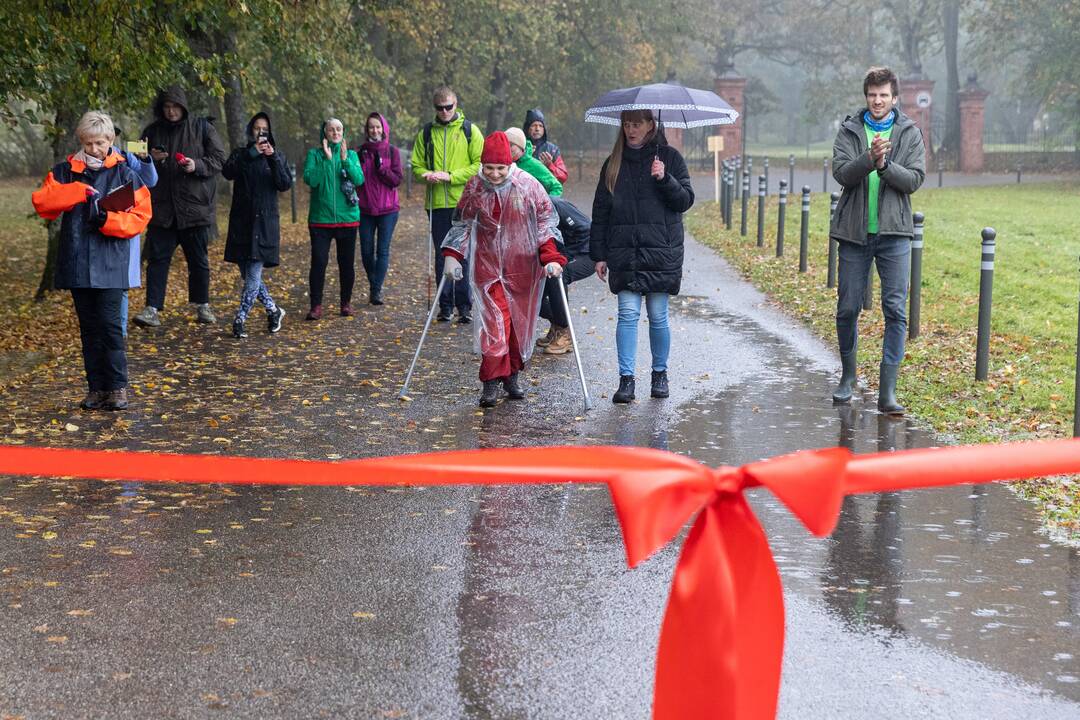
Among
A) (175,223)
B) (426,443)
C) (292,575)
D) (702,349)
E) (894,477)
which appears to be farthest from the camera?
(175,223)

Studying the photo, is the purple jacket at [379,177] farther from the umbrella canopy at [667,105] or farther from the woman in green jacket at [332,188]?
the umbrella canopy at [667,105]

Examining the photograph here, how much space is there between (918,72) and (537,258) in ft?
159

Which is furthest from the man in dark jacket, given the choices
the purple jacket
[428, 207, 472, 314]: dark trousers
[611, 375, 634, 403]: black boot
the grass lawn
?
the grass lawn

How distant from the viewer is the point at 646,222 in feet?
32.0

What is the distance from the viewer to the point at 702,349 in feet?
40.5

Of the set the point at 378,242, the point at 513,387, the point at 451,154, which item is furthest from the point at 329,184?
the point at 513,387

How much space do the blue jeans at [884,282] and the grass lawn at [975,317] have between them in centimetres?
52

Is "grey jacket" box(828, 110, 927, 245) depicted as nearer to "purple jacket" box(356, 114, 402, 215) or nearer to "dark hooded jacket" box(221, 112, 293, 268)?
"dark hooded jacket" box(221, 112, 293, 268)

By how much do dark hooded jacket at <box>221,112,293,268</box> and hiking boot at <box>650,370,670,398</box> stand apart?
444cm

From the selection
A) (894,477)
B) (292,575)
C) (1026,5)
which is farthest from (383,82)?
(894,477)

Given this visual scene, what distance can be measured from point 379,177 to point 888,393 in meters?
6.53

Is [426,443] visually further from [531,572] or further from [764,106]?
[764,106]

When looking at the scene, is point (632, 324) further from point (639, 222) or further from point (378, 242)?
point (378, 242)

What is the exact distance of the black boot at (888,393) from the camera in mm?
9273
